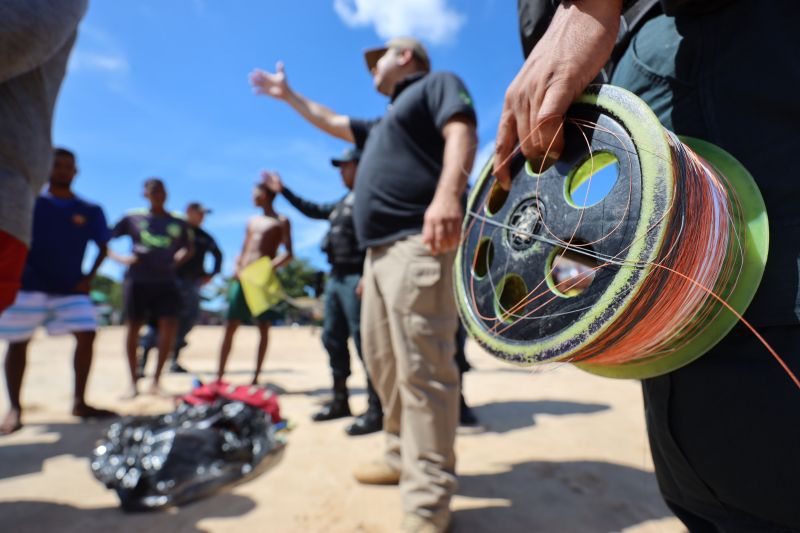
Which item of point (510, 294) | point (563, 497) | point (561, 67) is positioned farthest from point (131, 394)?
point (561, 67)

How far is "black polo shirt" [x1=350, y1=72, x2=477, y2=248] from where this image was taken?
77.0 inches

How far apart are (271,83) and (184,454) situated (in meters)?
2.54

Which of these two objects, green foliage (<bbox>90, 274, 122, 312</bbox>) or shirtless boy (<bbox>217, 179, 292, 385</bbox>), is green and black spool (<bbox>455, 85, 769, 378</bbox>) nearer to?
shirtless boy (<bbox>217, 179, 292, 385</bbox>)

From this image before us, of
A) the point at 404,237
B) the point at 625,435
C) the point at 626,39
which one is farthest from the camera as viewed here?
the point at 625,435

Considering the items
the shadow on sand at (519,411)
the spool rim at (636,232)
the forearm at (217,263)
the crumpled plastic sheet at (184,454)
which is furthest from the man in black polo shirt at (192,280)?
the spool rim at (636,232)

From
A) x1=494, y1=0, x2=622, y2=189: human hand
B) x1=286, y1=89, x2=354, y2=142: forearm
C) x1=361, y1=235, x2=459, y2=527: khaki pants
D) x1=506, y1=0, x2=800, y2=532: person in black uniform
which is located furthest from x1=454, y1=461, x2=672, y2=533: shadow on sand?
x1=286, y1=89, x2=354, y2=142: forearm

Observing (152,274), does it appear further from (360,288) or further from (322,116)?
(322,116)

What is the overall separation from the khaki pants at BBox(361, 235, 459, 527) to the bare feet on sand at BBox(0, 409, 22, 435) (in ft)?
10.3

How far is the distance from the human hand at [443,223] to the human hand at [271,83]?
6.64ft

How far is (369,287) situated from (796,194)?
174 cm

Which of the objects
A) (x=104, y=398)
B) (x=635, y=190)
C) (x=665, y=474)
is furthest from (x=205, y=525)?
(x=104, y=398)

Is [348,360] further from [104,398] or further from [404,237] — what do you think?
[104,398]

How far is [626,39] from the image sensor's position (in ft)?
3.23

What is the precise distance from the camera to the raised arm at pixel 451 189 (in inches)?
62.7
